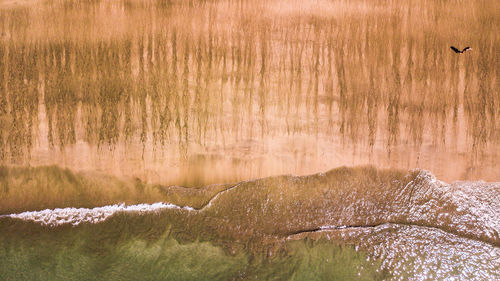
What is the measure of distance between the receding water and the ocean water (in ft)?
0.05

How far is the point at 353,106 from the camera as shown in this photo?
6.03 ft

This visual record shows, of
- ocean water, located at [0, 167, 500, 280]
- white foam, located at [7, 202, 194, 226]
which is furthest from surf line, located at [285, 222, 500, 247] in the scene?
white foam, located at [7, 202, 194, 226]

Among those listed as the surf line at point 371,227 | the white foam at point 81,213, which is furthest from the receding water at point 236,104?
the surf line at point 371,227

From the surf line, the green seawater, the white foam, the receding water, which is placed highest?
the receding water

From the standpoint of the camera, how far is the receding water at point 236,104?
72.1 inches

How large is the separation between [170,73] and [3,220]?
1.02 m

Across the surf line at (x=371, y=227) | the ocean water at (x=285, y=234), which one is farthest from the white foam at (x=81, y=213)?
the surf line at (x=371, y=227)

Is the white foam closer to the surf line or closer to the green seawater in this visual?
the green seawater

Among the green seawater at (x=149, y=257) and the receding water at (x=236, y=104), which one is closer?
the green seawater at (x=149, y=257)

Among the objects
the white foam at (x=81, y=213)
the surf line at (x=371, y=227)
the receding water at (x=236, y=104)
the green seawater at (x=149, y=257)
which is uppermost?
the receding water at (x=236, y=104)

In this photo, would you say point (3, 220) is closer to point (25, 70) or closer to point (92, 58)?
point (25, 70)

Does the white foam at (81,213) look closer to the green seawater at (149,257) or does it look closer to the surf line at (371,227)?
the green seawater at (149,257)

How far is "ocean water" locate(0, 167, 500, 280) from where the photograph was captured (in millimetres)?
1722

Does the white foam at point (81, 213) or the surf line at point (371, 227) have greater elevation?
the white foam at point (81, 213)
